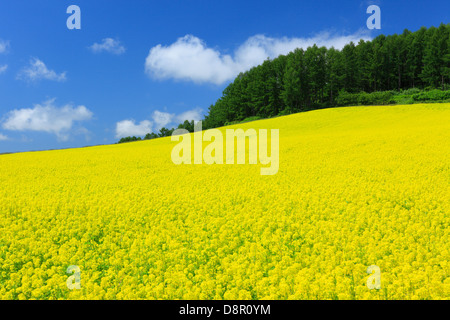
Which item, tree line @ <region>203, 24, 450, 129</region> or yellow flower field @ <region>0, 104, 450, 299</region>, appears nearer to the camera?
yellow flower field @ <region>0, 104, 450, 299</region>

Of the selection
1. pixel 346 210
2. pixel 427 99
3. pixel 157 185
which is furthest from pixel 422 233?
pixel 427 99

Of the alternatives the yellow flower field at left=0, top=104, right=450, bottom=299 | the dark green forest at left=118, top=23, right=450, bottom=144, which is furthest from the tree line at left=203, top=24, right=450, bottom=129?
the yellow flower field at left=0, top=104, right=450, bottom=299

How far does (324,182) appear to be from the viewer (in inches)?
449

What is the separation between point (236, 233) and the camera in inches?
278

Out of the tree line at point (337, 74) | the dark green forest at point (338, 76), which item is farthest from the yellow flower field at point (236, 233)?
the tree line at point (337, 74)

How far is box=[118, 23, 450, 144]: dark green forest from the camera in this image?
6919 cm

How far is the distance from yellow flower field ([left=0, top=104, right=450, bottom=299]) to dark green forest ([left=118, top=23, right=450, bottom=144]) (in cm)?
5715

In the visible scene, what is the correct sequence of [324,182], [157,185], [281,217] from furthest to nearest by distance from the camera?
[157,185]
[324,182]
[281,217]

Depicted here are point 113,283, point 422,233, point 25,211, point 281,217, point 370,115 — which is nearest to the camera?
point 113,283

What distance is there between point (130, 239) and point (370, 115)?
44.9 metres

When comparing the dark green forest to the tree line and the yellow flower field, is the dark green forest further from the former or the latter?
the yellow flower field

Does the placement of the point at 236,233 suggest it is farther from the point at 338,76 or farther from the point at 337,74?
the point at 337,74

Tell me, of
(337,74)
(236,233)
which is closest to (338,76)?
(337,74)
